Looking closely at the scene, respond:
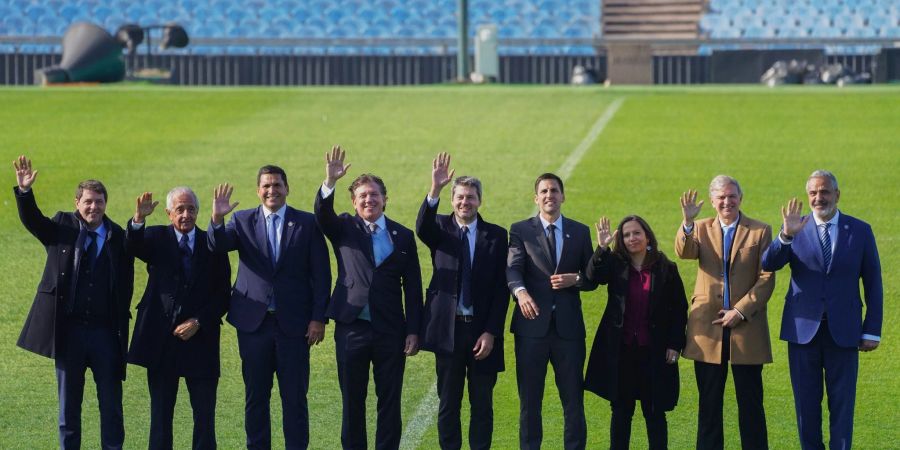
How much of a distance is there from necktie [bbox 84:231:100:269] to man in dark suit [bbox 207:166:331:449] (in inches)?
26.2

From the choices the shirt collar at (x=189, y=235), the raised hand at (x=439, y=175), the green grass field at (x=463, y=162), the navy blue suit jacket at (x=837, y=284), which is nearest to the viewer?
the raised hand at (x=439, y=175)

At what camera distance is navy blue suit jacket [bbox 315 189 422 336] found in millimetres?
8828

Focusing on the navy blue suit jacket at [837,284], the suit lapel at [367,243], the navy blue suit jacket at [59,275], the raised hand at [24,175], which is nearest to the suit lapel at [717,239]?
the navy blue suit jacket at [837,284]

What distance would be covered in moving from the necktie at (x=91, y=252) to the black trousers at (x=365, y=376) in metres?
1.45

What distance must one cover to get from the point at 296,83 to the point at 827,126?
12.5 m

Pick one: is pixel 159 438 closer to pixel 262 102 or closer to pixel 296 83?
pixel 262 102

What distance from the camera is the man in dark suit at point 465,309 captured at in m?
8.89

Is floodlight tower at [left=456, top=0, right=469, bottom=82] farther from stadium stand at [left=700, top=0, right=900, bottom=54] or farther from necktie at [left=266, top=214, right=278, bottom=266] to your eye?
necktie at [left=266, top=214, right=278, bottom=266]

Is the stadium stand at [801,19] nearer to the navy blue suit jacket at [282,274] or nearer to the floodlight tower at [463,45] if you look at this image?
the floodlight tower at [463,45]

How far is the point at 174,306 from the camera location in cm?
889

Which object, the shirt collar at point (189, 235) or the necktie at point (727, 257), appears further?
the necktie at point (727, 257)

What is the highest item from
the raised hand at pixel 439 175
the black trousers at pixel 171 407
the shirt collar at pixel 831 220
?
the raised hand at pixel 439 175

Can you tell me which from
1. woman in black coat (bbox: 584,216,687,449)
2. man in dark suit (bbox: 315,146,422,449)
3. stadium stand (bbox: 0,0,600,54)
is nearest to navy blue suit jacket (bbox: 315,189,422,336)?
man in dark suit (bbox: 315,146,422,449)

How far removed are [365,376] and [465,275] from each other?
0.83 metres
